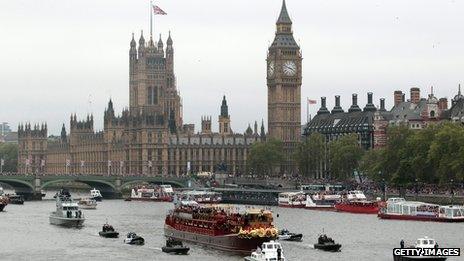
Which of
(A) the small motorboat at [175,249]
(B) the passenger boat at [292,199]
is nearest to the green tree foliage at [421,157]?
(B) the passenger boat at [292,199]

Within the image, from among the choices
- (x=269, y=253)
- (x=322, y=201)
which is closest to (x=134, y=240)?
(x=269, y=253)

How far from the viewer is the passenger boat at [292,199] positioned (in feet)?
525

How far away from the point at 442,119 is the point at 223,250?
95.8 metres

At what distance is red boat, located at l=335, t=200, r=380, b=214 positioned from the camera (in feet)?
466

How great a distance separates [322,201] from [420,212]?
94.8ft

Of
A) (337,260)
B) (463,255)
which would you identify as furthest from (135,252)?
(463,255)

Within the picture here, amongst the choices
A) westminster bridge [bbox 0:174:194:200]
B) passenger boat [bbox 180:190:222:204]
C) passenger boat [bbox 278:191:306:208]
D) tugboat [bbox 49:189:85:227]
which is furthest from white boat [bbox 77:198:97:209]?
tugboat [bbox 49:189:85:227]

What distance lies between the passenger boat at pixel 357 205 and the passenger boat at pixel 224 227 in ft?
115

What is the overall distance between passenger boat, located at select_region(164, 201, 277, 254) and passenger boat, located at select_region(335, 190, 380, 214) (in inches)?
1374

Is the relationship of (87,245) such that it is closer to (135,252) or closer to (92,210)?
(135,252)

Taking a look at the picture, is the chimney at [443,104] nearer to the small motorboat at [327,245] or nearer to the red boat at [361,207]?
the red boat at [361,207]

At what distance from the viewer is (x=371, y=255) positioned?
92.7m

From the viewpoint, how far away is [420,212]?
128 m

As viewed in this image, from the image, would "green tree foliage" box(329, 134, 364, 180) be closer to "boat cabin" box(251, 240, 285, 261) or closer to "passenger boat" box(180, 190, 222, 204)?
"passenger boat" box(180, 190, 222, 204)
